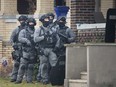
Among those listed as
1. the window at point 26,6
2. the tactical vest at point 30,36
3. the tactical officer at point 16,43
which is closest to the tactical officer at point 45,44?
the tactical vest at point 30,36

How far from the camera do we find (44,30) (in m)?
20.5

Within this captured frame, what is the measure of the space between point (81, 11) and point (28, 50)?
204 centimetres

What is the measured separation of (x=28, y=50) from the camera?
21.0m

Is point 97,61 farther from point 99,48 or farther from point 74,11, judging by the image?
point 74,11

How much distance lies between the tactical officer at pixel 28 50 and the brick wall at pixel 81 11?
1258 mm

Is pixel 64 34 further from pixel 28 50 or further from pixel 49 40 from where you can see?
pixel 28 50

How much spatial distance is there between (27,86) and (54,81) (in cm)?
80

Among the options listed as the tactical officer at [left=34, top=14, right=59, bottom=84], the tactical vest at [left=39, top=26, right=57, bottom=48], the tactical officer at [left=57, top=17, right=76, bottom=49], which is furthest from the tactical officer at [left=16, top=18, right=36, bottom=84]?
the tactical officer at [left=57, top=17, right=76, bottom=49]

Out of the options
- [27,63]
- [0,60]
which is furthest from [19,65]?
[0,60]

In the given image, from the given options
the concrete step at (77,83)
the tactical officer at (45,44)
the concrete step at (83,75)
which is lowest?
the concrete step at (77,83)

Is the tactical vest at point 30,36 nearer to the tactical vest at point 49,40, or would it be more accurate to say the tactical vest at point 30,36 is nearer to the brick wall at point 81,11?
the tactical vest at point 49,40

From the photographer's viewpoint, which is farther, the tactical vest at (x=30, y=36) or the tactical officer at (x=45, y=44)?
the tactical vest at (x=30, y=36)

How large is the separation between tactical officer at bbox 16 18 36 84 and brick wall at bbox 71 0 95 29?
1.26 meters

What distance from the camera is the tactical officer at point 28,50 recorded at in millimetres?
20938
